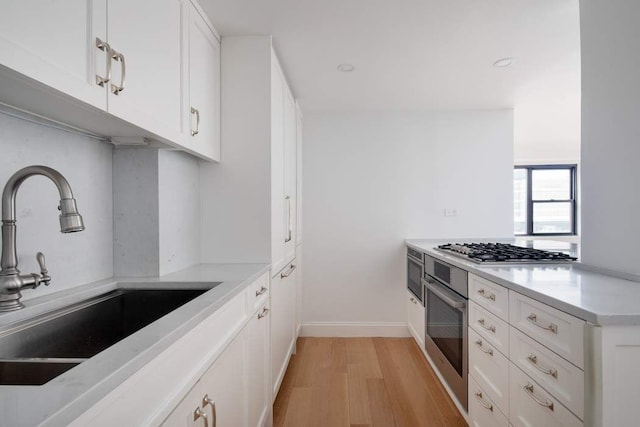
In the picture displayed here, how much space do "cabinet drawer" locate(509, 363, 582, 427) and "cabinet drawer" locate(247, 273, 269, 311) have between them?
1.16 meters

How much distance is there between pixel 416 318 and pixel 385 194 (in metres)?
1.27

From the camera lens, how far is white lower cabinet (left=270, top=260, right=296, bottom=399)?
2041 millimetres

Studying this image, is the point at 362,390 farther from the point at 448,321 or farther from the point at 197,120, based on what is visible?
the point at 197,120

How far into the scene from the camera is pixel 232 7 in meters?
1.73

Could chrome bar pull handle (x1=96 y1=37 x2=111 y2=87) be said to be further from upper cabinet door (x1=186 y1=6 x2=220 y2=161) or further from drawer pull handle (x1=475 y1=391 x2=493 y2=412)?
drawer pull handle (x1=475 y1=391 x2=493 y2=412)

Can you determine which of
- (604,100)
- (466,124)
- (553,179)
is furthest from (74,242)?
(553,179)

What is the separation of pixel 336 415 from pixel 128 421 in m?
1.76

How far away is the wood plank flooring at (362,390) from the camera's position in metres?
2.03

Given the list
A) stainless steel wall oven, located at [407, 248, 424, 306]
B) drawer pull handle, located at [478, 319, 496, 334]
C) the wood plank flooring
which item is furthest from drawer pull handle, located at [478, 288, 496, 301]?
stainless steel wall oven, located at [407, 248, 424, 306]

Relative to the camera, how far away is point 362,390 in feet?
7.73

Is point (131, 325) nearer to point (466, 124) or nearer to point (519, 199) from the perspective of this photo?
point (466, 124)

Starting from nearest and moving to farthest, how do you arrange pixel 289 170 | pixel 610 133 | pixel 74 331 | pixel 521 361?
pixel 74 331 < pixel 521 361 < pixel 610 133 < pixel 289 170

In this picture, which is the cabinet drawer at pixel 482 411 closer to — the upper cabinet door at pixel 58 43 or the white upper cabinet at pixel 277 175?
the white upper cabinet at pixel 277 175

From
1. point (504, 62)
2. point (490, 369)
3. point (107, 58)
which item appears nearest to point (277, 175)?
point (107, 58)
